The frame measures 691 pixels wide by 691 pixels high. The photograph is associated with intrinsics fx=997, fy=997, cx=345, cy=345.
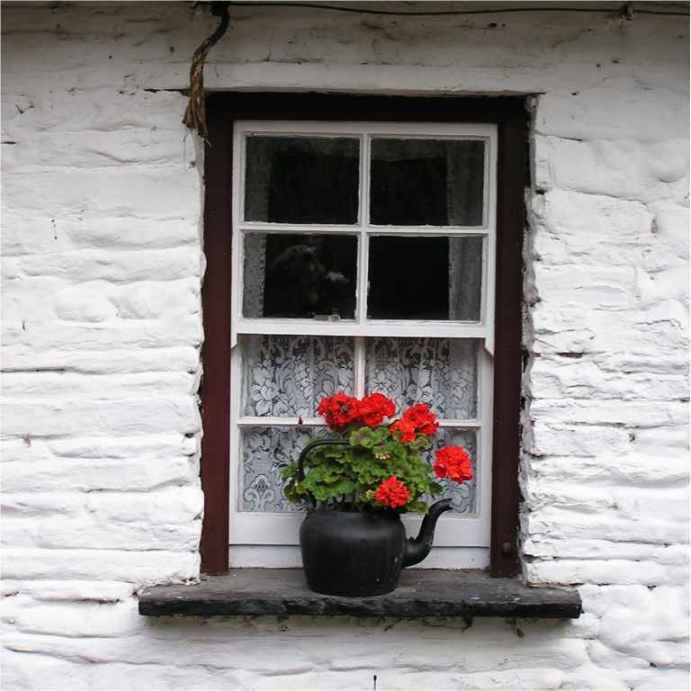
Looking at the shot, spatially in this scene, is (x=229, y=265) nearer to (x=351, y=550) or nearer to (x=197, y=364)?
(x=197, y=364)

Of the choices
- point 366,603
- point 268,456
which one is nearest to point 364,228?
point 268,456

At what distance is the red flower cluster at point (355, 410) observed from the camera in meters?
3.14

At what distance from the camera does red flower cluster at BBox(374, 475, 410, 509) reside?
9.85 ft

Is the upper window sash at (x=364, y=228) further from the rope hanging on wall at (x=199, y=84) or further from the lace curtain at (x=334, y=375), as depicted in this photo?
the rope hanging on wall at (x=199, y=84)

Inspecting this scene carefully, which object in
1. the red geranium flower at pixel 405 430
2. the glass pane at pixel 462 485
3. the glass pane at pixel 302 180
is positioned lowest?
the glass pane at pixel 462 485

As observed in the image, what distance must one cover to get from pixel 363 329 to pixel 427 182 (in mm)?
547

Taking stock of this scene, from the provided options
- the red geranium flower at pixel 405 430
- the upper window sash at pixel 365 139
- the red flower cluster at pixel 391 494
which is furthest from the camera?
the upper window sash at pixel 365 139

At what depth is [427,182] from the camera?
339 cm

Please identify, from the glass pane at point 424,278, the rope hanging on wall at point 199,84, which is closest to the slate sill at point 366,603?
the glass pane at point 424,278

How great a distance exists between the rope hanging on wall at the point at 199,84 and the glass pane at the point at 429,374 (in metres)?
0.94

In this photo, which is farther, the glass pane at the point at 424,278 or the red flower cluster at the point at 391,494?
the glass pane at the point at 424,278

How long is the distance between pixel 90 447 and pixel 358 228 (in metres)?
1.13

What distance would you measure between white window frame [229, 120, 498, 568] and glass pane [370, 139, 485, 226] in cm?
3

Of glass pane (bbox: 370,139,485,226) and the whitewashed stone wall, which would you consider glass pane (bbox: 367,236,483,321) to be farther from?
the whitewashed stone wall
